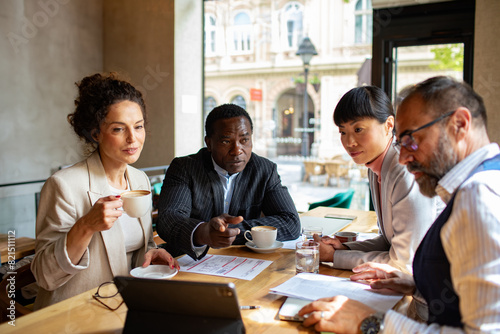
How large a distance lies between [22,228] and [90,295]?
2861 mm

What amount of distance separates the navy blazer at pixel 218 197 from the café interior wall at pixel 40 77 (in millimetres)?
2598

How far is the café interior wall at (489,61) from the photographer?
3406 mm

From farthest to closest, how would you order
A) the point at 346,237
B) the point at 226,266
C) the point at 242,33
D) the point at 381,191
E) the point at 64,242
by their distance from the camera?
the point at 242,33 < the point at 346,237 < the point at 381,191 < the point at 226,266 < the point at 64,242

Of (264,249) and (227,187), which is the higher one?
(227,187)

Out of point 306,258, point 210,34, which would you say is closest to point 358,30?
point 210,34

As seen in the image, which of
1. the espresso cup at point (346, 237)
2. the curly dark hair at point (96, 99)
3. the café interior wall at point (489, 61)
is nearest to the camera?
the curly dark hair at point (96, 99)

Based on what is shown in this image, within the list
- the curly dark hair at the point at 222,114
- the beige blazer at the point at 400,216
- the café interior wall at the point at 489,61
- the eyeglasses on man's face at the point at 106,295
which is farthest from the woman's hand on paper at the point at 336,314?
the café interior wall at the point at 489,61

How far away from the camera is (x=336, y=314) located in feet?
3.89

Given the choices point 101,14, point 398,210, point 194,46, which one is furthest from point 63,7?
point 398,210

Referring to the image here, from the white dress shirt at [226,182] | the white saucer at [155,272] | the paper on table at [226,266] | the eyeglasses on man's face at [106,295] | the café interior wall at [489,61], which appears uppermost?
the café interior wall at [489,61]

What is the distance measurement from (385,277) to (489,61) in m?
2.79

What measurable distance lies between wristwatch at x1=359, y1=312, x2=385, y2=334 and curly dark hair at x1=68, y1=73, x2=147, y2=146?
4.70 ft

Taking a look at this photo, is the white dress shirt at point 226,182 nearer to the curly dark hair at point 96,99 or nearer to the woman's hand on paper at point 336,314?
the curly dark hair at point 96,99

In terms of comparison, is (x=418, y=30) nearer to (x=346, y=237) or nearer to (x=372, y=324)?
(x=346, y=237)
